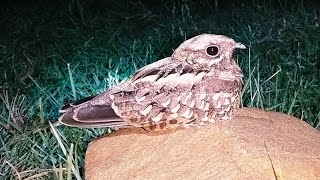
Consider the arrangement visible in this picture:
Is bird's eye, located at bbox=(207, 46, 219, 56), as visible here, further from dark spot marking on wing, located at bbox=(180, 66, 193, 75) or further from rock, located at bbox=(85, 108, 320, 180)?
rock, located at bbox=(85, 108, 320, 180)

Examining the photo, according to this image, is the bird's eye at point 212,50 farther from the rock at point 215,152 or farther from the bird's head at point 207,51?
the rock at point 215,152

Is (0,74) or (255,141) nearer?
(255,141)

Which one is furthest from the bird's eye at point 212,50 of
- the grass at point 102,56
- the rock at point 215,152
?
the grass at point 102,56

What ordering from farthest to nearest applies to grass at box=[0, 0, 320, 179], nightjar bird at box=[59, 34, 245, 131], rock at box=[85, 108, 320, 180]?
grass at box=[0, 0, 320, 179] → nightjar bird at box=[59, 34, 245, 131] → rock at box=[85, 108, 320, 180]

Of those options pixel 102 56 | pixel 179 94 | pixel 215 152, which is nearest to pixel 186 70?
pixel 179 94

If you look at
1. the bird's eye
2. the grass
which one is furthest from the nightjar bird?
the grass

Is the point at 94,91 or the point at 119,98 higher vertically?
the point at 119,98

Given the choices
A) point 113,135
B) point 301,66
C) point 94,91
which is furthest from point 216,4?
point 113,135

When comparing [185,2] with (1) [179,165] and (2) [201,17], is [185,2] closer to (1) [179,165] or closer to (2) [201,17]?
(2) [201,17]
